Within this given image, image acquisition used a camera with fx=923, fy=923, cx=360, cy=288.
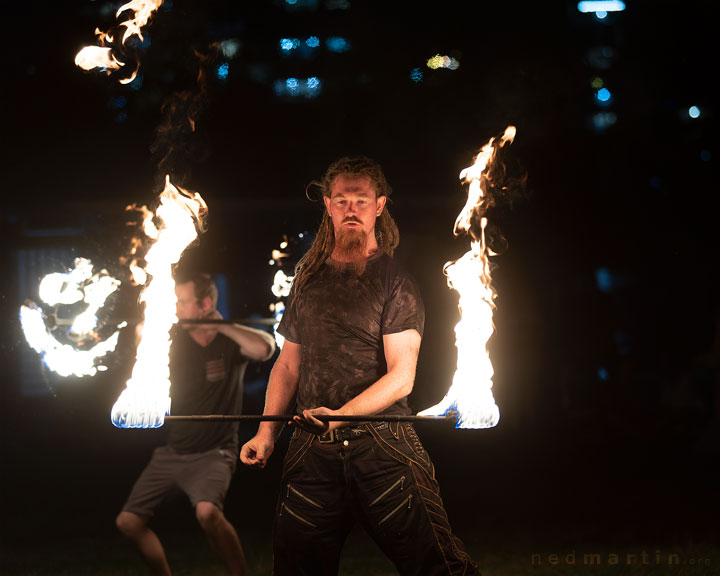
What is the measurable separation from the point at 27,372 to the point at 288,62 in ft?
20.7

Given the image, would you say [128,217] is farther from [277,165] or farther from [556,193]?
[556,193]

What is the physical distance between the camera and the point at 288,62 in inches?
575

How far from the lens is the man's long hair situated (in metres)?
4.02

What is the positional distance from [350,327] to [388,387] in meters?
0.32

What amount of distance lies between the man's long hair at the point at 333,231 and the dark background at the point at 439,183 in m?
6.48

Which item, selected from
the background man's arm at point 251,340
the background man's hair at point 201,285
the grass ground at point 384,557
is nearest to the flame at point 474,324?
the background man's arm at point 251,340

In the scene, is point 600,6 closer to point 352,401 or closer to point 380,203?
point 380,203

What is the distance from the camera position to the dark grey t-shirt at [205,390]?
580 cm

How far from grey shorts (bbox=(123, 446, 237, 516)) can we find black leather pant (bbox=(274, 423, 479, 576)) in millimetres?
1873

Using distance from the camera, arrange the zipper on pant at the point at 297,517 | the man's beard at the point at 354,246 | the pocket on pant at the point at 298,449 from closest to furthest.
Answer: the zipper on pant at the point at 297,517
the pocket on pant at the point at 298,449
the man's beard at the point at 354,246

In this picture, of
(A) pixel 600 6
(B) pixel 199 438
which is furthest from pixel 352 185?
(A) pixel 600 6

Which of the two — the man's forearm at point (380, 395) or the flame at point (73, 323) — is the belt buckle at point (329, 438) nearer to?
the man's forearm at point (380, 395)

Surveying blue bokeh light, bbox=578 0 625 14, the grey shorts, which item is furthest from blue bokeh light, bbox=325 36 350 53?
the grey shorts

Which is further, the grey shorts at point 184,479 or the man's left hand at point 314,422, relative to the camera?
the grey shorts at point 184,479
